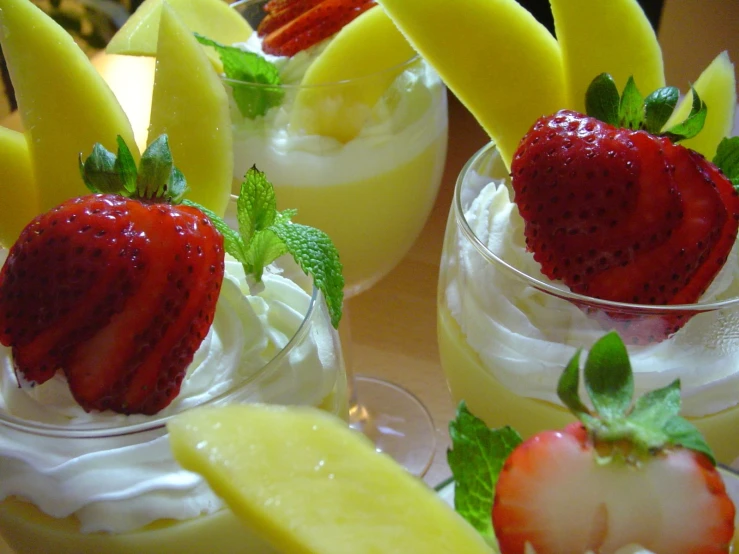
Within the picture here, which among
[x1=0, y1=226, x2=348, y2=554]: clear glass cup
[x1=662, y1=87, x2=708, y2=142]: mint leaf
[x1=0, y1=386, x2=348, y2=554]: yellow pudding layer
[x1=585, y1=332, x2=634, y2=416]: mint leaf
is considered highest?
[x1=662, y1=87, x2=708, y2=142]: mint leaf

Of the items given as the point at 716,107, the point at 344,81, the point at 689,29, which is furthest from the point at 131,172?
the point at 689,29

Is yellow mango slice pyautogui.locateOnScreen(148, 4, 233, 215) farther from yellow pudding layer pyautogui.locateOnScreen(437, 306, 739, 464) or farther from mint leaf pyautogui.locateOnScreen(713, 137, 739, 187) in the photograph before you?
mint leaf pyautogui.locateOnScreen(713, 137, 739, 187)

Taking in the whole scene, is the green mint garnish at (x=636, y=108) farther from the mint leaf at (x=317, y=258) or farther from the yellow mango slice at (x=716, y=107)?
the mint leaf at (x=317, y=258)

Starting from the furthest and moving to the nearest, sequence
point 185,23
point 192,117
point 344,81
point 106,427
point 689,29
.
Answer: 1. point 689,29
2. point 185,23
3. point 344,81
4. point 192,117
5. point 106,427

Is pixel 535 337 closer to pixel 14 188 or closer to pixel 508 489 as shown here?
pixel 508 489

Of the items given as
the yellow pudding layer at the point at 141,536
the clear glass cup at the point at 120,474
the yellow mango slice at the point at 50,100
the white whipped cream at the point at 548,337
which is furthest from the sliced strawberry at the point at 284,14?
the yellow pudding layer at the point at 141,536

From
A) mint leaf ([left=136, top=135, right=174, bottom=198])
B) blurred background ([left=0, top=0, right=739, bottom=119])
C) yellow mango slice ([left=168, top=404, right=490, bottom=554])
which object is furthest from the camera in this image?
blurred background ([left=0, top=0, right=739, bottom=119])

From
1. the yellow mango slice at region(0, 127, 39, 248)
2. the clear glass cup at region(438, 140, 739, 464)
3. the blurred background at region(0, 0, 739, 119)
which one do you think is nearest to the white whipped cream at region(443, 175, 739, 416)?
the clear glass cup at region(438, 140, 739, 464)

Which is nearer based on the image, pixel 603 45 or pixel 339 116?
pixel 603 45
